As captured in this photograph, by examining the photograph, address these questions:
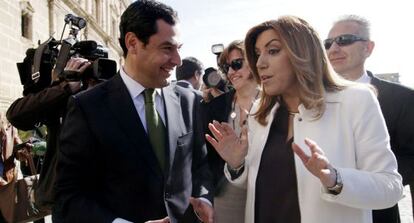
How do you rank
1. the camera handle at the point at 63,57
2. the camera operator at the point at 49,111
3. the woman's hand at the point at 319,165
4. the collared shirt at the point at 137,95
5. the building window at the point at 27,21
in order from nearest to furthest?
1. the woman's hand at the point at 319,165
2. the collared shirt at the point at 137,95
3. the camera operator at the point at 49,111
4. the camera handle at the point at 63,57
5. the building window at the point at 27,21

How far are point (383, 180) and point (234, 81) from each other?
1.98 metres

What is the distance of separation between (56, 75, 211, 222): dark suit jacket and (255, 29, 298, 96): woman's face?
23.9 inches

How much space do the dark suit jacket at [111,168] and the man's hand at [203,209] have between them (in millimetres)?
74

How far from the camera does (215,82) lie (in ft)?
14.2

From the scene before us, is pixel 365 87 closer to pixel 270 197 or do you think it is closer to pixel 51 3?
pixel 270 197

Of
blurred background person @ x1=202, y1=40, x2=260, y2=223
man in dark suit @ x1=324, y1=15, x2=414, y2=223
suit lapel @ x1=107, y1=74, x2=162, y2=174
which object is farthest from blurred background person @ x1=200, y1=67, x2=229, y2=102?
suit lapel @ x1=107, y1=74, x2=162, y2=174

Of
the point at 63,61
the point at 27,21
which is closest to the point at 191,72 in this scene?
the point at 63,61

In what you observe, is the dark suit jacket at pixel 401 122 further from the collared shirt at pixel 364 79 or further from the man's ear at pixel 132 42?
the man's ear at pixel 132 42

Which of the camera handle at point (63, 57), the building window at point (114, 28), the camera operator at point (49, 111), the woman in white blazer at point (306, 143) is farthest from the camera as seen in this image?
the building window at point (114, 28)

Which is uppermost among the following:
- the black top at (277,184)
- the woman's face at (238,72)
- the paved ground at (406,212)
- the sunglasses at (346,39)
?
the sunglasses at (346,39)

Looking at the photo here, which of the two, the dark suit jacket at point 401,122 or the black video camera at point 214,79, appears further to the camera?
the black video camera at point 214,79

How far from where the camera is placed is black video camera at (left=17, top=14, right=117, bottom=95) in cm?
283

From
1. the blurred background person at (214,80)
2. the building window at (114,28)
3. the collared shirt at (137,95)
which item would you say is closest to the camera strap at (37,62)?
the collared shirt at (137,95)

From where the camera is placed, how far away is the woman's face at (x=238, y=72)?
11.9 ft
